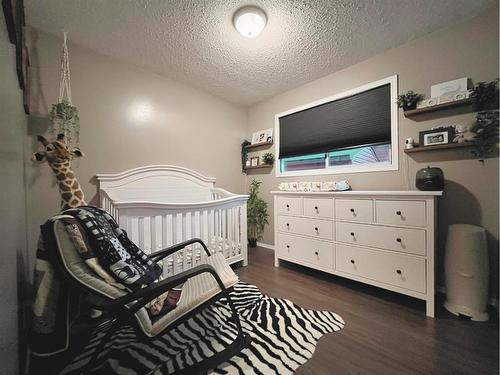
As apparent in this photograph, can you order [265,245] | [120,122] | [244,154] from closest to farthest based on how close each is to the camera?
[120,122]
[265,245]
[244,154]

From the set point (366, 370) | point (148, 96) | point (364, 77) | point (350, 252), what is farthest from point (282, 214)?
point (148, 96)

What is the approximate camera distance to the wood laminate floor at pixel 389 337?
3.58 ft

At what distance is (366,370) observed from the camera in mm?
1067

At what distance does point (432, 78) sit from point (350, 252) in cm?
182

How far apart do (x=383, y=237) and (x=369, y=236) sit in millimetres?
108

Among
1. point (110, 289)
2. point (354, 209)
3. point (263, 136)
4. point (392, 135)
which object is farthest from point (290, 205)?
point (110, 289)

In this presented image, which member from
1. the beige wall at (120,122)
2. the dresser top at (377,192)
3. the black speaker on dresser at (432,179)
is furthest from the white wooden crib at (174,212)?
the black speaker on dresser at (432,179)

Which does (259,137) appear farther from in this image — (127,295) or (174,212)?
(127,295)

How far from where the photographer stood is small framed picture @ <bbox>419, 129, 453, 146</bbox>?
177cm

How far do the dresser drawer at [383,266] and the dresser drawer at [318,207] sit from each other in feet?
1.16

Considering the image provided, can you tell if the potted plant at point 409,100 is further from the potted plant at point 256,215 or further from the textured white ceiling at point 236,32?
the potted plant at point 256,215

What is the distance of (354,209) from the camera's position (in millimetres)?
1910

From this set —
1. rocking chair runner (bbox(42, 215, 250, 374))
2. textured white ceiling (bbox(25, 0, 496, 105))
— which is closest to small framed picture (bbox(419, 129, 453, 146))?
textured white ceiling (bbox(25, 0, 496, 105))

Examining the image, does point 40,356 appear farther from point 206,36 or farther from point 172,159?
point 206,36
